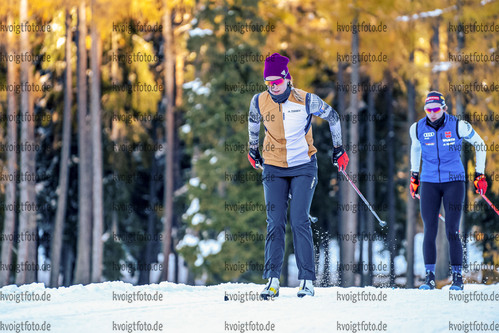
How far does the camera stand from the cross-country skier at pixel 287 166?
7.43 m

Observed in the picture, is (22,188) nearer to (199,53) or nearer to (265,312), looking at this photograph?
(199,53)

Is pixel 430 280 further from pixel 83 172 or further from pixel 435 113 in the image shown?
pixel 83 172

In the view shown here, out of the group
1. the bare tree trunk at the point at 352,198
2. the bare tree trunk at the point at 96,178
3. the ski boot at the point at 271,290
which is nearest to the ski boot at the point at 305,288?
the ski boot at the point at 271,290

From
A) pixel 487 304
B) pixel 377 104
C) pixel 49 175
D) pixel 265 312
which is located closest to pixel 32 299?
pixel 265 312

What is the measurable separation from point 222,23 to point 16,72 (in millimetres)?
6148

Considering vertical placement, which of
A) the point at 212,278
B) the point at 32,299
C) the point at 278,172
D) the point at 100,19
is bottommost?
the point at 212,278

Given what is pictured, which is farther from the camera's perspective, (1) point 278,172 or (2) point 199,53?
(2) point 199,53

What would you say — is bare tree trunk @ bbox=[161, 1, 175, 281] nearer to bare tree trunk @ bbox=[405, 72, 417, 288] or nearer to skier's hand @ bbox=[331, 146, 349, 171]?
bare tree trunk @ bbox=[405, 72, 417, 288]

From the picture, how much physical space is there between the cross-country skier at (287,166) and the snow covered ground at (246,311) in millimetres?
351

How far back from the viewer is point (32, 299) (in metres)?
7.83

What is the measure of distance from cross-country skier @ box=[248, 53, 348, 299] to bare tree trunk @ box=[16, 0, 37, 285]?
1519cm

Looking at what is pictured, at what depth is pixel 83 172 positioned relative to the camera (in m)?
22.1

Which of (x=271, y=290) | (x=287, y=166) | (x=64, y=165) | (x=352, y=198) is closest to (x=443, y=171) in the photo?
(x=287, y=166)

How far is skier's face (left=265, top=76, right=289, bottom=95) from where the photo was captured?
7375 mm
